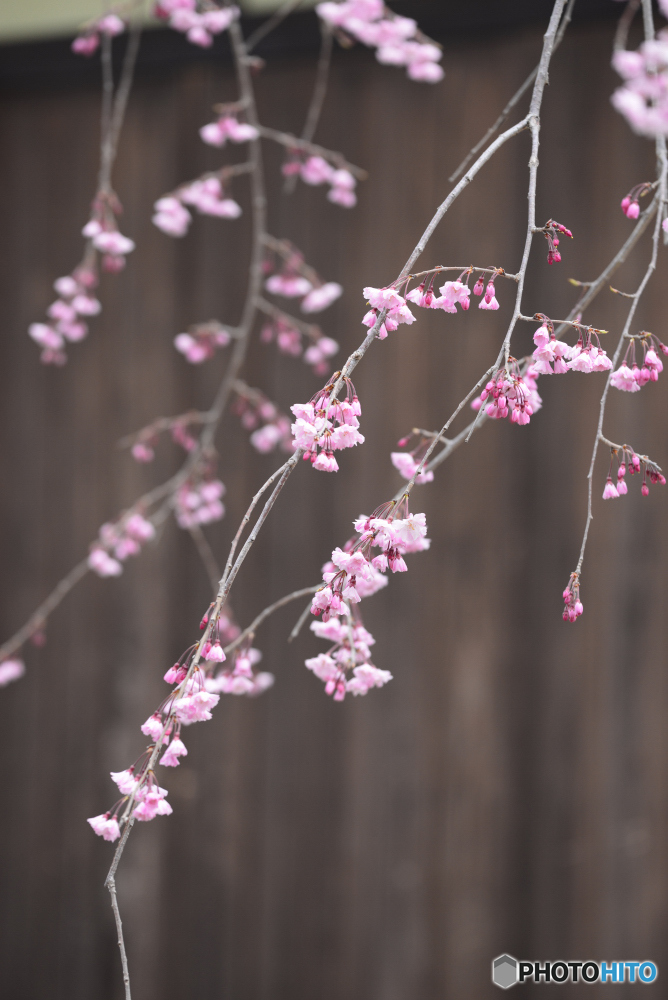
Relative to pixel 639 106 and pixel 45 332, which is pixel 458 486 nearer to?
pixel 45 332

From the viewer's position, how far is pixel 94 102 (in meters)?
2.13

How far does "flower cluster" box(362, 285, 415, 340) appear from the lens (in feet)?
2.41

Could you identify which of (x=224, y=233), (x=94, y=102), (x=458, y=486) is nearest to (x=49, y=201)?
(x=94, y=102)

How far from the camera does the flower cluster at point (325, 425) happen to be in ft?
2.35

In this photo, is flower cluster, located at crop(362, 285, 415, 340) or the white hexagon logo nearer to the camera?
flower cluster, located at crop(362, 285, 415, 340)

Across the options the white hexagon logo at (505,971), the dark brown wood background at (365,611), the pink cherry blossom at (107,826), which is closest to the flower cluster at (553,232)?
the pink cherry blossom at (107,826)

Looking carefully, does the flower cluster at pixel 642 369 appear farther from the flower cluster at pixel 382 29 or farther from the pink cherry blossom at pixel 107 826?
the pink cherry blossom at pixel 107 826

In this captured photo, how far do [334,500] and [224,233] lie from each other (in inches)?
28.0

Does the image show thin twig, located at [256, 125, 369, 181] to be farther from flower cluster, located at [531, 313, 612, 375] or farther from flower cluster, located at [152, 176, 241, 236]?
flower cluster, located at [531, 313, 612, 375]

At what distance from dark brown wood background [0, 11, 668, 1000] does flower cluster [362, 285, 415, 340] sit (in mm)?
1092

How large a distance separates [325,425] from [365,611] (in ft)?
4.13

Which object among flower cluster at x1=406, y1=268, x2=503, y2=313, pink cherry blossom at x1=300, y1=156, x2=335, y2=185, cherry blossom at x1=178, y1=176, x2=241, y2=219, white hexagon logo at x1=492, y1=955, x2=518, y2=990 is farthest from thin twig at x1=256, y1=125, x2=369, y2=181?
white hexagon logo at x1=492, y1=955, x2=518, y2=990

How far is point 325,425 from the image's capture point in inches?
28.2


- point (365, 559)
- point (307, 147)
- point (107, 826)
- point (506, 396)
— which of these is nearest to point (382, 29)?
point (307, 147)
